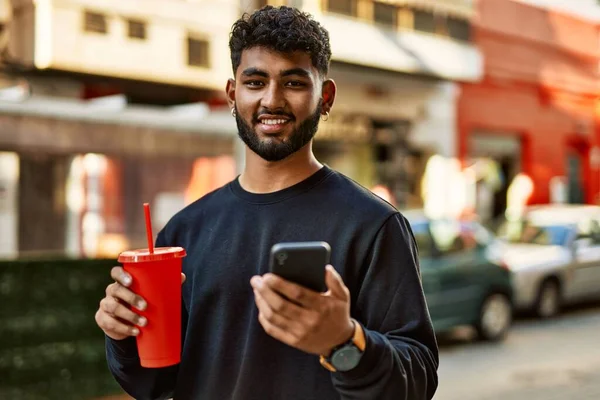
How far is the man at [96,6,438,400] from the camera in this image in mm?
1917

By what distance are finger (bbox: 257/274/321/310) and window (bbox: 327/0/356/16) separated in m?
16.4

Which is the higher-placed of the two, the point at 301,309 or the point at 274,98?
the point at 274,98

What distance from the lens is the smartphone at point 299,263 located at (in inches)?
59.2

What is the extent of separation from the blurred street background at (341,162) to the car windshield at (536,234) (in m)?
0.03

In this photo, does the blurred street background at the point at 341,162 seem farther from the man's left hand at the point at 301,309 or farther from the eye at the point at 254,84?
the man's left hand at the point at 301,309

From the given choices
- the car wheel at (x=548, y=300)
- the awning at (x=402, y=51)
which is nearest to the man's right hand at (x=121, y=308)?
the car wheel at (x=548, y=300)

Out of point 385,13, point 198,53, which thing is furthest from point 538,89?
point 198,53

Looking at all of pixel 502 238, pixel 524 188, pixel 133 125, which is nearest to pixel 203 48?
pixel 133 125

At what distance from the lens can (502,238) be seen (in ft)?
42.4

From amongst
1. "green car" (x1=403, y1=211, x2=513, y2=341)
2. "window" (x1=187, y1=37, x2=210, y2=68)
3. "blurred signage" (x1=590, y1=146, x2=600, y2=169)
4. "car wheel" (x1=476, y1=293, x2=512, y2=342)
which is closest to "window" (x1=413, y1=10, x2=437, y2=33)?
"window" (x1=187, y1=37, x2=210, y2=68)

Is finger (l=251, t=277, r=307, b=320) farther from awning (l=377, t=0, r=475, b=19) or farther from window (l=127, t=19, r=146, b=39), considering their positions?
awning (l=377, t=0, r=475, b=19)

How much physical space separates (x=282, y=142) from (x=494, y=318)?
28.9 ft

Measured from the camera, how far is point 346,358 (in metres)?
1.65

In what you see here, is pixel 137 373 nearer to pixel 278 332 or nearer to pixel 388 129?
pixel 278 332
